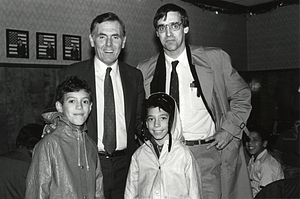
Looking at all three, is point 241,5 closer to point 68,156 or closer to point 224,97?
point 224,97

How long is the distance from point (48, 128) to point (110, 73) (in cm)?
63

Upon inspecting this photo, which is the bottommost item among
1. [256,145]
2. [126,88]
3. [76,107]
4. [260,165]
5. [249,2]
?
[260,165]

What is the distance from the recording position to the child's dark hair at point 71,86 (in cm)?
235

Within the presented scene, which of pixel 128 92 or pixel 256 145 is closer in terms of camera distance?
pixel 128 92

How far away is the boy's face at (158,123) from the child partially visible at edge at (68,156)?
42 centimetres

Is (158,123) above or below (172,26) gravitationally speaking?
below

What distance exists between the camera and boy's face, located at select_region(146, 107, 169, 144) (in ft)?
8.39

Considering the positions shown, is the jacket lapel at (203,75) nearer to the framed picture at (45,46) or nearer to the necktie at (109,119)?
the necktie at (109,119)

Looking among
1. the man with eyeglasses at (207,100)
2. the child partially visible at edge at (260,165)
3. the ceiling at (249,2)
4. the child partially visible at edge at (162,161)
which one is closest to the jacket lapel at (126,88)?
the child partially visible at edge at (162,161)

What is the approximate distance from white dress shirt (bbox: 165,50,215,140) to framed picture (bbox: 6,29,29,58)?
269 cm

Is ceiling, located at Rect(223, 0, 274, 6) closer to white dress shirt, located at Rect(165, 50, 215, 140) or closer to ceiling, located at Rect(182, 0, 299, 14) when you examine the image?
ceiling, located at Rect(182, 0, 299, 14)

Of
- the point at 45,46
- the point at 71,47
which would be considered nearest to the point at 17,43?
the point at 45,46

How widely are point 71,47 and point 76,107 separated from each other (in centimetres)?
313

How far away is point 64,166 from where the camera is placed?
221 cm
